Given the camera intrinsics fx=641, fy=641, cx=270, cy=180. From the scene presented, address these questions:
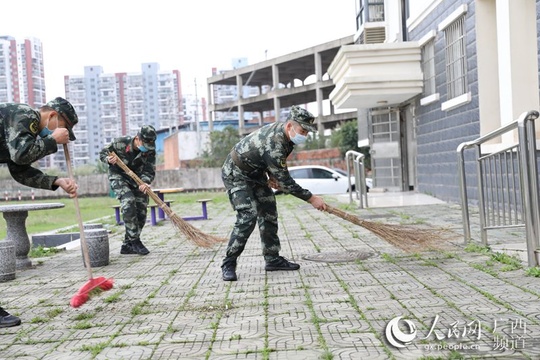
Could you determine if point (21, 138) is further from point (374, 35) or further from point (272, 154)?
point (374, 35)

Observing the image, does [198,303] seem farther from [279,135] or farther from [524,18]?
[524,18]

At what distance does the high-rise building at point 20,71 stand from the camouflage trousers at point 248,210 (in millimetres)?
55398

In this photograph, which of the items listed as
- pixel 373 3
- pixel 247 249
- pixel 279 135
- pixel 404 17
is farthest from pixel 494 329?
pixel 373 3

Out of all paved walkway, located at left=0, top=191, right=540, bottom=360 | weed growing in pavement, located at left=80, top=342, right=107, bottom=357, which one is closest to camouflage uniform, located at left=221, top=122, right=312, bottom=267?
paved walkway, located at left=0, top=191, right=540, bottom=360

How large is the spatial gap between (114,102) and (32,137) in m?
79.1

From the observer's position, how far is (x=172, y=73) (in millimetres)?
85938

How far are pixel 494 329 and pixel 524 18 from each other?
6.70m

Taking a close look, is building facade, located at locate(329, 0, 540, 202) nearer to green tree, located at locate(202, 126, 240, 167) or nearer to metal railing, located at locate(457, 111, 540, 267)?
metal railing, located at locate(457, 111, 540, 267)

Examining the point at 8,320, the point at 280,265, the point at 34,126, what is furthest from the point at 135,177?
the point at 8,320

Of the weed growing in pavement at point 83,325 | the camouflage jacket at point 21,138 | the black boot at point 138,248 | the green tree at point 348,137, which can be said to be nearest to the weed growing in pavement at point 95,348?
the weed growing in pavement at point 83,325

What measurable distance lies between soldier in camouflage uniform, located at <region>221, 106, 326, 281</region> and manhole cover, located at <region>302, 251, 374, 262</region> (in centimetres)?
60

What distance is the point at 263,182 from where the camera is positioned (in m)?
6.32

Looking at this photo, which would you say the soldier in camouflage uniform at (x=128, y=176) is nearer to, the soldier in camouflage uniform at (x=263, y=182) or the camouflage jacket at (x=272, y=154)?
the soldier in camouflage uniform at (x=263, y=182)

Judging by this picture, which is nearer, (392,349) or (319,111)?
(392,349)
